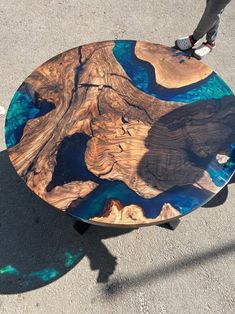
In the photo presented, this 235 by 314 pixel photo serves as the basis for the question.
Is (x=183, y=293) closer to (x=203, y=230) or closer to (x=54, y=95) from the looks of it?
(x=203, y=230)

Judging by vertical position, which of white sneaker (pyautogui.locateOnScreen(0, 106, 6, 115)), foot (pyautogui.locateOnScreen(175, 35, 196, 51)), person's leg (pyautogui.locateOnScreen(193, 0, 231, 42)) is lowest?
foot (pyautogui.locateOnScreen(175, 35, 196, 51))

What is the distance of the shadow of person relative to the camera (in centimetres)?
229

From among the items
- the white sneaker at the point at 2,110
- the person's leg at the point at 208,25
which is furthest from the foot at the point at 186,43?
the white sneaker at the point at 2,110

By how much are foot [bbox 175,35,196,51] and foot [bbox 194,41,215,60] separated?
0.25 ft

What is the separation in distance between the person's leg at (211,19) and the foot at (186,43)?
0.15 ft

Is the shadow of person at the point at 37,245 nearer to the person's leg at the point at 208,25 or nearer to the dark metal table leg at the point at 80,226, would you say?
the dark metal table leg at the point at 80,226

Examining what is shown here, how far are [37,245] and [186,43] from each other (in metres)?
2.12

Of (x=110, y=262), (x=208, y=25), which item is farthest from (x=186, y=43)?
(x=110, y=262)

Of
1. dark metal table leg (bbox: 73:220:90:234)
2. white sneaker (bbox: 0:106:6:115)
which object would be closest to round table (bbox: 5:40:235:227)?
dark metal table leg (bbox: 73:220:90:234)

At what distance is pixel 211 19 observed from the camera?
9.86 feet

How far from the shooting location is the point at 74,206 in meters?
1.79

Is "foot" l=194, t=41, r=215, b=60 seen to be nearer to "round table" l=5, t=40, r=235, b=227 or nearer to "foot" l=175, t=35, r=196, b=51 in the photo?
"foot" l=175, t=35, r=196, b=51

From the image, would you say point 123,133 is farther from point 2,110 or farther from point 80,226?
point 2,110

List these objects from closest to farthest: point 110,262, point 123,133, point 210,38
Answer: point 123,133
point 110,262
point 210,38
